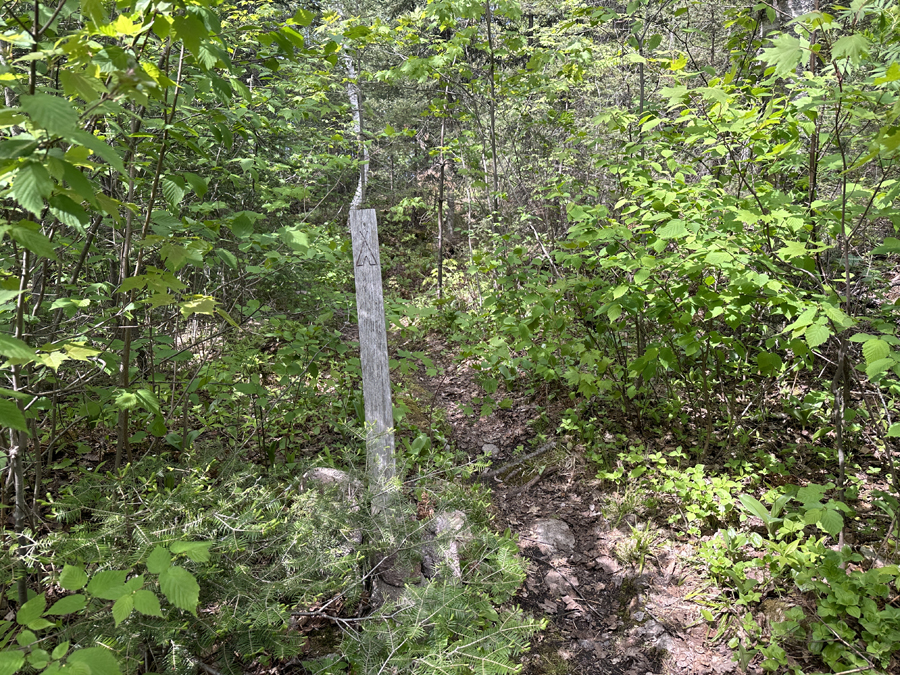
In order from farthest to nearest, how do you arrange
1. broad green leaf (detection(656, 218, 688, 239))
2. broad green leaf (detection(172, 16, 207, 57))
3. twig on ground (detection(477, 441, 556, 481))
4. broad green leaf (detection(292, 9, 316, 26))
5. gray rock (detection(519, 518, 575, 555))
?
twig on ground (detection(477, 441, 556, 481)) < gray rock (detection(519, 518, 575, 555)) < broad green leaf (detection(656, 218, 688, 239)) < broad green leaf (detection(292, 9, 316, 26)) < broad green leaf (detection(172, 16, 207, 57))

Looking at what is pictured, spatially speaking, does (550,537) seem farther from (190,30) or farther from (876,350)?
(190,30)

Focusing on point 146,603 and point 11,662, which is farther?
point 146,603

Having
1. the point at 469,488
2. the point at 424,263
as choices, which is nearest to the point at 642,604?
the point at 469,488

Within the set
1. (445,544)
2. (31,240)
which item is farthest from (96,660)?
(445,544)

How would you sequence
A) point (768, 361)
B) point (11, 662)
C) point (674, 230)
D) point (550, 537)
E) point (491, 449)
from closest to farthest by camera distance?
point (11, 662) < point (674, 230) < point (768, 361) < point (550, 537) < point (491, 449)

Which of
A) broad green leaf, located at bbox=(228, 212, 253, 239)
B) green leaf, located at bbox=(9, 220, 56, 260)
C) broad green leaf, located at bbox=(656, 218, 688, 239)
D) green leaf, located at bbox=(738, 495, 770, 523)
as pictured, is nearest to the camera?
green leaf, located at bbox=(9, 220, 56, 260)

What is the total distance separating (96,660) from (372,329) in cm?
237

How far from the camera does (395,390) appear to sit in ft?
16.3

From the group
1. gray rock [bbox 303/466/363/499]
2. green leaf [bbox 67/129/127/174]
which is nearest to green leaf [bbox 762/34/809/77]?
green leaf [bbox 67/129/127/174]

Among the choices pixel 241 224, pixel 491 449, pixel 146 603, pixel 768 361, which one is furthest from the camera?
pixel 491 449

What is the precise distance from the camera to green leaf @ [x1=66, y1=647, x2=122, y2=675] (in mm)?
1200

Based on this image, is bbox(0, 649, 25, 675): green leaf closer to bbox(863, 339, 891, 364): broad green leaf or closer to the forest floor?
the forest floor

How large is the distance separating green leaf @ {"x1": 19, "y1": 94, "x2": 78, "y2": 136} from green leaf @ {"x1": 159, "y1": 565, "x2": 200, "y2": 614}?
1206 mm

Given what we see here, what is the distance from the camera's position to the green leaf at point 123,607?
127 cm
